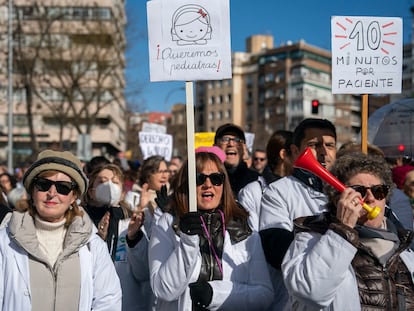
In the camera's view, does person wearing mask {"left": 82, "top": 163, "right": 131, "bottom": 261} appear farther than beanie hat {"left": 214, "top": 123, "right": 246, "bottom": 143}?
No

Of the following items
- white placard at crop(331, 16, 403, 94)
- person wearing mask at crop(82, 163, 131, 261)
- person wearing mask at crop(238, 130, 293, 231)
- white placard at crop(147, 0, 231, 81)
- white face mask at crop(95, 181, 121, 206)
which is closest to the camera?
white placard at crop(147, 0, 231, 81)

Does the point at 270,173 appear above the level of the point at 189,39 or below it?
below

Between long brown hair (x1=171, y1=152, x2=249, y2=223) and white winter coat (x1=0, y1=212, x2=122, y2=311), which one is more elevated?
long brown hair (x1=171, y1=152, x2=249, y2=223)

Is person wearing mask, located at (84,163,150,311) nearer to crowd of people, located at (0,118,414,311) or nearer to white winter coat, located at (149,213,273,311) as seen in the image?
crowd of people, located at (0,118,414,311)

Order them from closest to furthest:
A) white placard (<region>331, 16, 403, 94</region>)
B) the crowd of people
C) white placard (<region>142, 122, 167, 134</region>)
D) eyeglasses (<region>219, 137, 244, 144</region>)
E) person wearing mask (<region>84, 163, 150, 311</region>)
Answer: the crowd of people
person wearing mask (<region>84, 163, 150, 311</region>)
white placard (<region>331, 16, 403, 94</region>)
eyeglasses (<region>219, 137, 244, 144</region>)
white placard (<region>142, 122, 167, 134</region>)

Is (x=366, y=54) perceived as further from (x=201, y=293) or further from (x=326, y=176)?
(x=201, y=293)

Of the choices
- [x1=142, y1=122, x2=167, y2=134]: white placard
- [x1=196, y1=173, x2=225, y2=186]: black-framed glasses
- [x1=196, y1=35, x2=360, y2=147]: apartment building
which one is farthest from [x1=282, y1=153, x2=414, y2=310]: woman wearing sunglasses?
[x1=196, y1=35, x2=360, y2=147]: apartment building

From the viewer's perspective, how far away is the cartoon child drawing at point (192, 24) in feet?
13.5

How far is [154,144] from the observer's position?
12.8 meters

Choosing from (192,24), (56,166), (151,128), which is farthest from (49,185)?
(151,128)

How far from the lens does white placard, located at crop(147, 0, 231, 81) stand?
13.5 feet

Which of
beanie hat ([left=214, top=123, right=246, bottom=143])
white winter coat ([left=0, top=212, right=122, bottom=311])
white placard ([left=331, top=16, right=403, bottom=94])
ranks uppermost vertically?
white placard ([left=331, top=16, right=403, bottom=94])

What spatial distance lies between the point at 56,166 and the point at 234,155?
2755mm

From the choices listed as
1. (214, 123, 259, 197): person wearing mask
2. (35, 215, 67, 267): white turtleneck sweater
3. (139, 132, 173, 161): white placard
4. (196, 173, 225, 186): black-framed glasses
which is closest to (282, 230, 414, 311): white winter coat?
(196, 173, 225, 186): black-framed glasses
